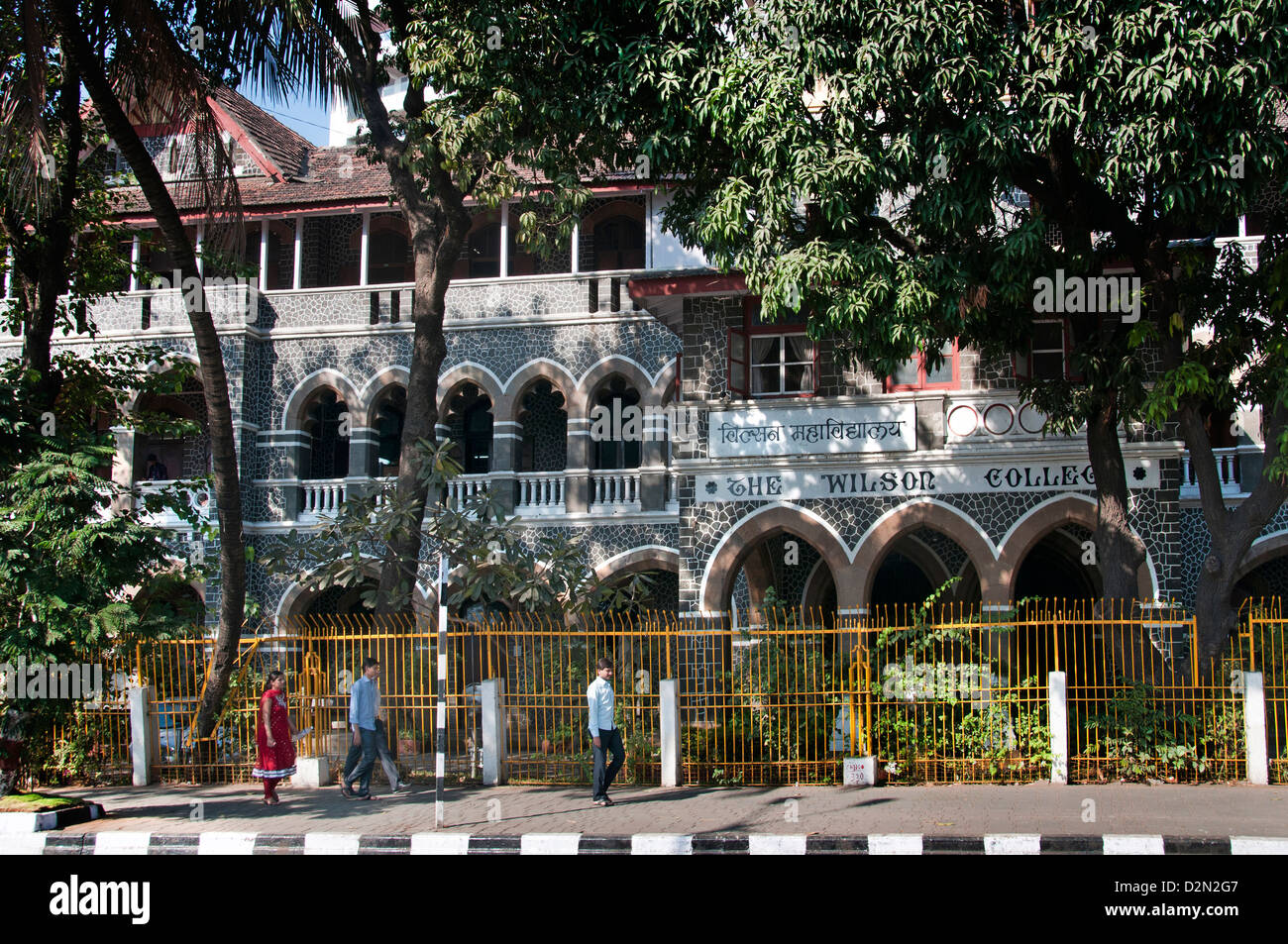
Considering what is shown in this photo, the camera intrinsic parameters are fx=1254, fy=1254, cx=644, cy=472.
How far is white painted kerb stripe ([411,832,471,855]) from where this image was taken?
10.8 metres

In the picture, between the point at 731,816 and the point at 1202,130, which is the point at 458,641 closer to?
the point at 731,816

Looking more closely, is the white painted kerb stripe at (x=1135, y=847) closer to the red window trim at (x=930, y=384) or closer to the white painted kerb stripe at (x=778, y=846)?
the white painted kerb stripe at (x=778, y=846)

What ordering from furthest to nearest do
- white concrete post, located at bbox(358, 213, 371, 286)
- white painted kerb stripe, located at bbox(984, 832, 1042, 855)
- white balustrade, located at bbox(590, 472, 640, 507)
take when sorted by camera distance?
white concrete post, located at bbox(358, 213, 371, 286) → white balustrade, located at bbox(590, 472, 640, 507) → white painted kerb stripe, located at bbox(984, 832, 1042, 855)

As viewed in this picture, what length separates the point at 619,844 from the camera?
1067cm

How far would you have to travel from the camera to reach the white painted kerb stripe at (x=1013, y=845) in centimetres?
1011

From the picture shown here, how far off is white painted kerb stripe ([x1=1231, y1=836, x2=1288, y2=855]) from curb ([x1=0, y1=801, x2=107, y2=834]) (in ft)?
34.3

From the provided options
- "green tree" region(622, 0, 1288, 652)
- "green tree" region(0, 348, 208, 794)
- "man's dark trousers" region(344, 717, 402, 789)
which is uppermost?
"green tree" region(622, 0, 1288, 652)

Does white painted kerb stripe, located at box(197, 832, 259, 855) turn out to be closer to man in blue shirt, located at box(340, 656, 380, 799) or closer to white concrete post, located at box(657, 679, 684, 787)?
man in blue shirt, located at box(340, 656, 380, 799)

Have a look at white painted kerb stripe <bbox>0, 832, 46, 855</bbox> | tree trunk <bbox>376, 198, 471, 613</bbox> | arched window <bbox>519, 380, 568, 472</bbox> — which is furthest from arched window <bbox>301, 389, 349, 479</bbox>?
white painted kerb stripe <bbox>0, 832, 46, 855</bbox>

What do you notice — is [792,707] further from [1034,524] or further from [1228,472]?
[1228,472]

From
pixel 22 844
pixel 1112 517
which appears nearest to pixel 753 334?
pixel 1112 517

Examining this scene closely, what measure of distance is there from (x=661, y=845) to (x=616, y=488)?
12487 mm

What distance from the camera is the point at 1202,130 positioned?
1191cm

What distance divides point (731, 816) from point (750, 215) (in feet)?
22.4
